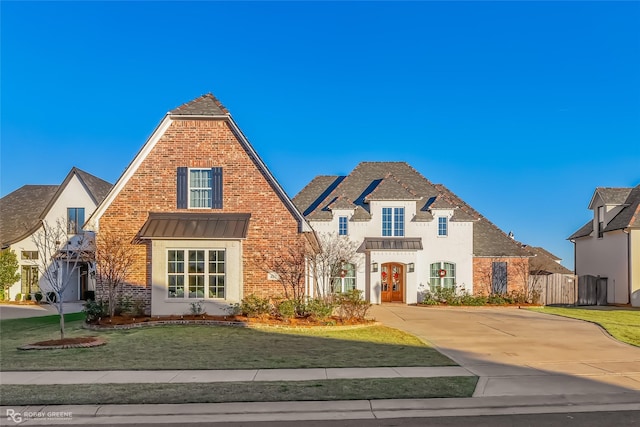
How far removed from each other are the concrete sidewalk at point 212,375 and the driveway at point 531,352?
1.20 meters

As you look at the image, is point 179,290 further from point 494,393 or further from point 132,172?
point 494,393

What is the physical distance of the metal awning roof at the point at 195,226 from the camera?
18.6 meters

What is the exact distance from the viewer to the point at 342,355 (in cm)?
1234

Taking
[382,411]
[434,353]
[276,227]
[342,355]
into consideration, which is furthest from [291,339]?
[382,411]

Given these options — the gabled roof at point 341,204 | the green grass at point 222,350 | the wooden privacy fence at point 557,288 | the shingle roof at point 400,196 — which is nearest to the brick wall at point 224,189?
the green grass at point 222,350

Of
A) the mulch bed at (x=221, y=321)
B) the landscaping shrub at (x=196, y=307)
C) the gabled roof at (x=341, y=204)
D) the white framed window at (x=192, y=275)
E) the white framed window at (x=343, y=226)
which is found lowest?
the mulch bed at (x=221, y=321)

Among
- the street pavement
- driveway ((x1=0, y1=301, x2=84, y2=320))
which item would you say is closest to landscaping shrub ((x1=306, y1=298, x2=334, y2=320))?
the street pavement

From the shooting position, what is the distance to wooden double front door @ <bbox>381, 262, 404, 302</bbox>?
30.2 meters

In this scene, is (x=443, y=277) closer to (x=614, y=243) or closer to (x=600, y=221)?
(x=614, y=243)

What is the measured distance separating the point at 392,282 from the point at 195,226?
14869mm

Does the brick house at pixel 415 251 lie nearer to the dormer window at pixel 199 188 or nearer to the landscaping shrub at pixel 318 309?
the dormer window at pixel 199 188

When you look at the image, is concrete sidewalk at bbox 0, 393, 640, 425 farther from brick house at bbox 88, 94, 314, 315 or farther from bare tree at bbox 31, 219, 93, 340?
brick house at bbox 88, 94, 314, 315

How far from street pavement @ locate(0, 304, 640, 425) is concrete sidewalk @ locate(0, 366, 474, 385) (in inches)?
0.8

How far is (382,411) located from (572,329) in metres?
12.4
